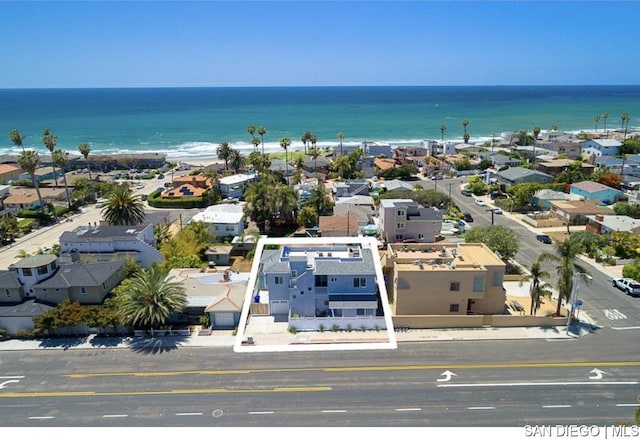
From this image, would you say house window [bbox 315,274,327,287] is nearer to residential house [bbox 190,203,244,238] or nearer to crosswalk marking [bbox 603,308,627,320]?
crosswalk marking [bbox 603,308,627,320]

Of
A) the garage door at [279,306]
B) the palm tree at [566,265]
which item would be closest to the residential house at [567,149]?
the palm tree at [566,265]

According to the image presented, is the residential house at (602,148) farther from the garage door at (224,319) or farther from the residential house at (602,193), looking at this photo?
the garage door at (224,319)

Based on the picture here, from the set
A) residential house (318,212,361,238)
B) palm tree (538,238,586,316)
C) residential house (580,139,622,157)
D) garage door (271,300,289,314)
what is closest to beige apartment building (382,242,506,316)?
palm tree (538,238,586,316)

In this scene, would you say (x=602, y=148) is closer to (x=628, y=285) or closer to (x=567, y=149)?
(x=567, y=149)

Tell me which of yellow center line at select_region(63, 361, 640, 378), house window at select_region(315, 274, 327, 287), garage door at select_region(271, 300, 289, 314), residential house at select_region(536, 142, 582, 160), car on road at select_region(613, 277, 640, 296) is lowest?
yellow center line at select_region(63, 361, 640, 378)
